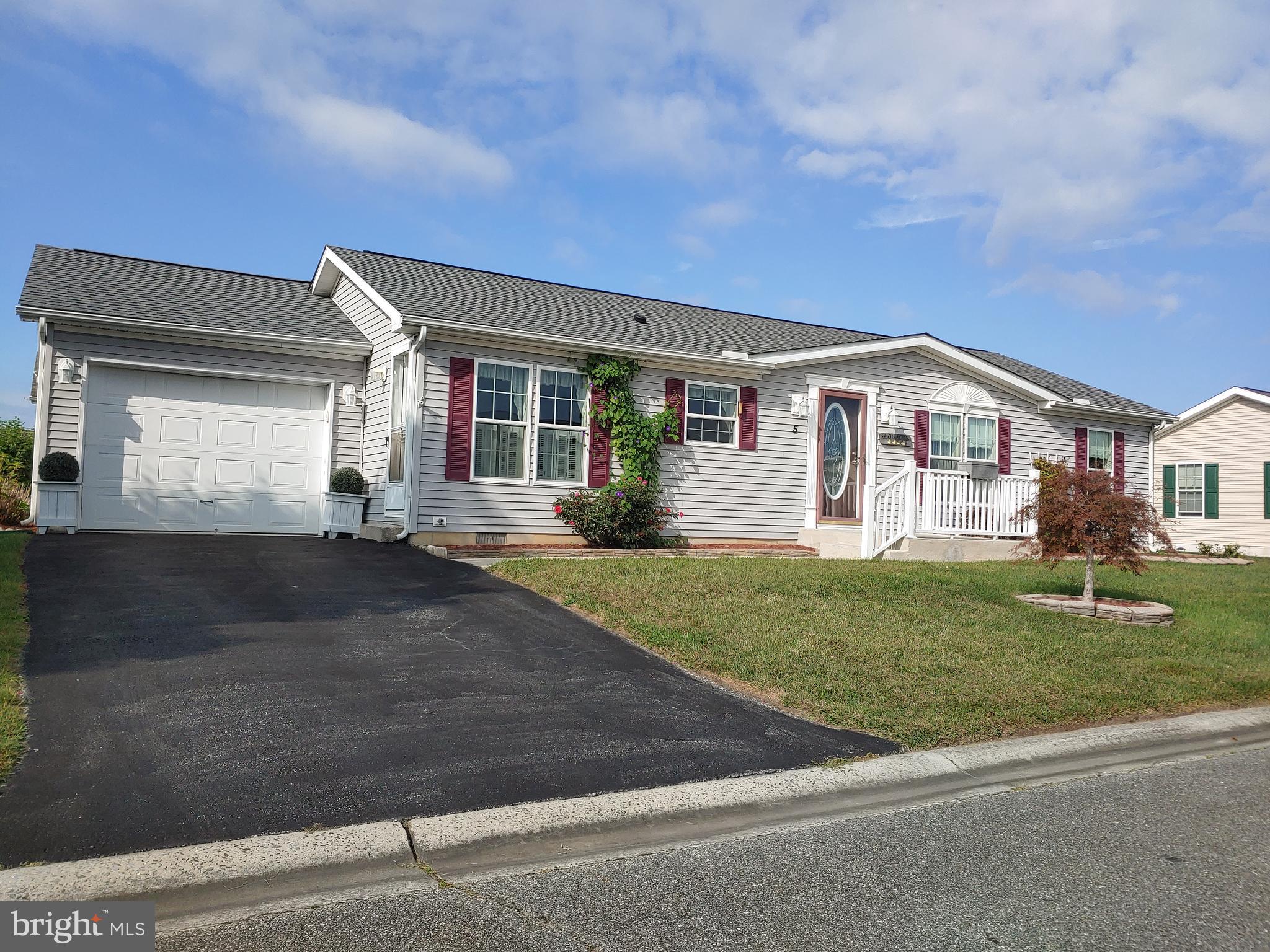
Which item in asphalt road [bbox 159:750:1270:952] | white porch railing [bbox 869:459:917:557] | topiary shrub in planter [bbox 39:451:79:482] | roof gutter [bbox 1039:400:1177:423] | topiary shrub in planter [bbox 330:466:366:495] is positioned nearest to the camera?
asphalt road [bbox 159:750:1270:952]

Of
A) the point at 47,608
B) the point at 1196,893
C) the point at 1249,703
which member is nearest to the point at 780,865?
the point at 1196,893

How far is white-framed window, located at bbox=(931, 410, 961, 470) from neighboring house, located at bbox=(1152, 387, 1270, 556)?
8645 millimetres

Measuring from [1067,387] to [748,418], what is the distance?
8780 mm

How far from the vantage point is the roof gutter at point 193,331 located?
40.2 ft

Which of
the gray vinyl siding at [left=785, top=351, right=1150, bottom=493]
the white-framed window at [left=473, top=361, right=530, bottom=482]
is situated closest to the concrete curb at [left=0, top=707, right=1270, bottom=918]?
the white-framed window at [left=473, top=361, right=530, bottom=482]

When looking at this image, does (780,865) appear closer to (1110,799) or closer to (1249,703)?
(1110,799)

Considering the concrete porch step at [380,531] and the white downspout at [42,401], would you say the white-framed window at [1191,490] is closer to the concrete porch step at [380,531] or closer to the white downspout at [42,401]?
the concrete porch step at [380,531]

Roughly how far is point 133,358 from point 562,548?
6473 mm

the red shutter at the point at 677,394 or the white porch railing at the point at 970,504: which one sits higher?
the red shutter at the point at 677,394

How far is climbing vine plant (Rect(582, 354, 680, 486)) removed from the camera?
13.7 metres

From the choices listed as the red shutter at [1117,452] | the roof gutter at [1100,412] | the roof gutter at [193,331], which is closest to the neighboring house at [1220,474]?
the roof gutter at [1100,412]

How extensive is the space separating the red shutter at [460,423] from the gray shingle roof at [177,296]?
240 centimetres

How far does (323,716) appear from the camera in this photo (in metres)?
5.43

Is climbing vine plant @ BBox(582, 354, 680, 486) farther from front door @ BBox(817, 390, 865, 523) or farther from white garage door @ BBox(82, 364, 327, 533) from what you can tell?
white garage door @ BBox(82, 364, 327, 533)
